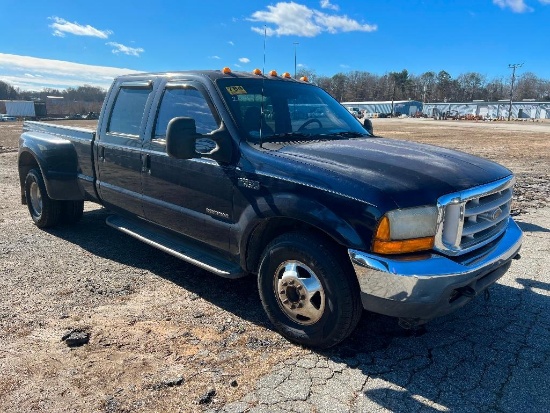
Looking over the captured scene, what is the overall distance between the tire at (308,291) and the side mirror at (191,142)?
0.83m

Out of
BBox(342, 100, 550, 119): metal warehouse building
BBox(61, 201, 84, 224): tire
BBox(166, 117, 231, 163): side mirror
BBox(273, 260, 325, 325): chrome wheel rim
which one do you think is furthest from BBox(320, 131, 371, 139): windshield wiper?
BBox(342, 100, 550, 119): metal warehouse building

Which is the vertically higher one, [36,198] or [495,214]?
[495,214]

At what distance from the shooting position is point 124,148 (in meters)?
4.55

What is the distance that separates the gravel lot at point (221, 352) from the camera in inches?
105

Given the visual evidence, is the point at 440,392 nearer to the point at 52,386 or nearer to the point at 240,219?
the point at 240,219

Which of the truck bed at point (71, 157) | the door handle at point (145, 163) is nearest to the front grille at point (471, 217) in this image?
the door handle at point (145, 163)

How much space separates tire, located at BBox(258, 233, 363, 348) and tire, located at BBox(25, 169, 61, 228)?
12.5 feet

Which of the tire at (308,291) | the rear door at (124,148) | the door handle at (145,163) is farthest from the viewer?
the rear door at (124,148)

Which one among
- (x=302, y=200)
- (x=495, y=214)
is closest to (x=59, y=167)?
(x=302, y=200)

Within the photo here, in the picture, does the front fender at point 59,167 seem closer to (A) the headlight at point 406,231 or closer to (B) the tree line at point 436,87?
(A) the headlight at point 406,231

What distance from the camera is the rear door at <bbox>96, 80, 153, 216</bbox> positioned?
4422 millimetres

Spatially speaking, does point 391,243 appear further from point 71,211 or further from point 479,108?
point 479,108

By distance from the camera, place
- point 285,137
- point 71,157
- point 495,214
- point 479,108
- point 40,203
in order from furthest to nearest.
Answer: point 479,108
point 40,203
point 71,157
point 285,137
point 495,214

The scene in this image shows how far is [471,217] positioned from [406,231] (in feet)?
1.88
